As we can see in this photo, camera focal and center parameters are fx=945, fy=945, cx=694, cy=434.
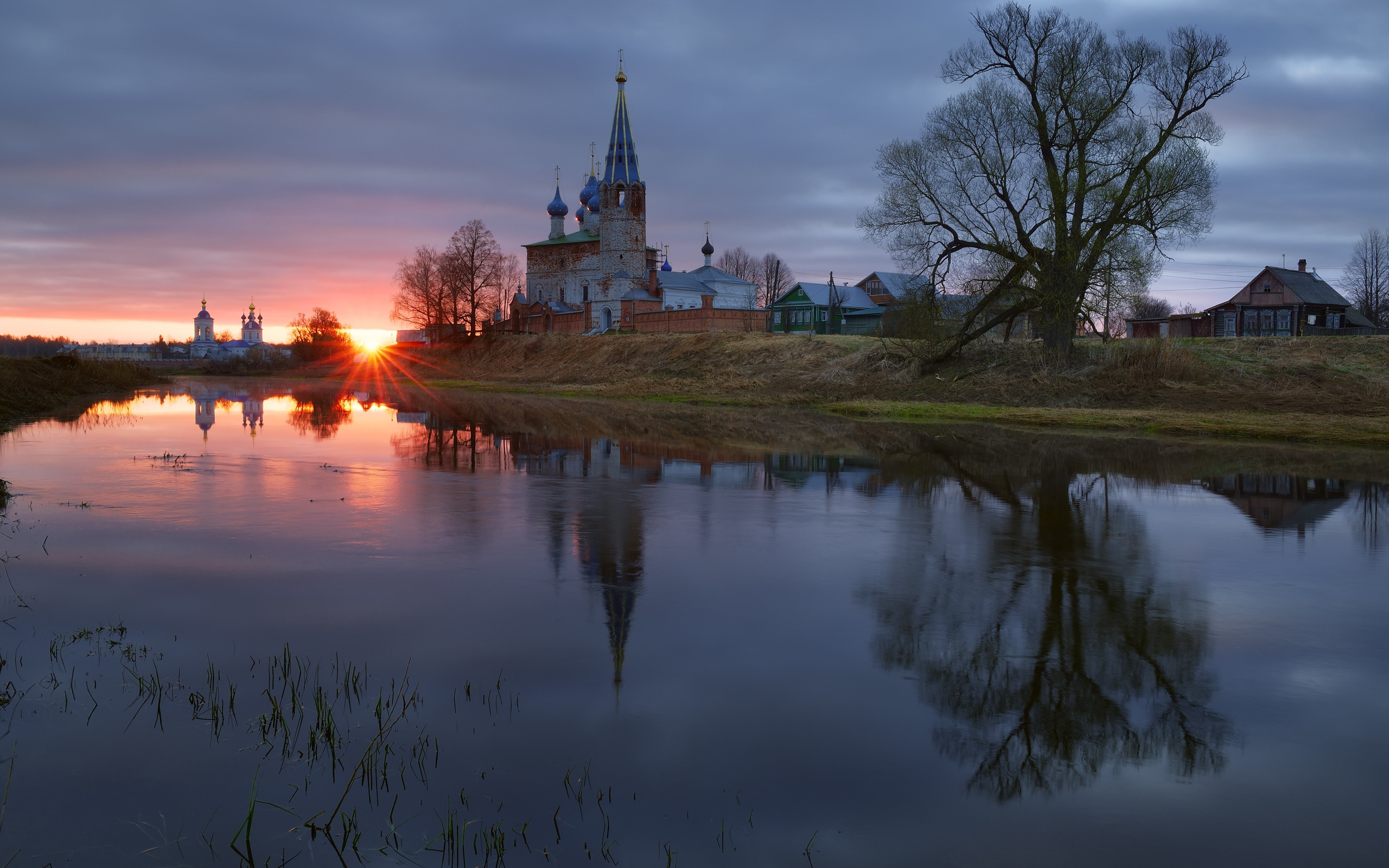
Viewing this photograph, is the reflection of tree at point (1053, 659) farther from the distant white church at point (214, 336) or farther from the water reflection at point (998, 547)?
the distant white church at point (214, 336)

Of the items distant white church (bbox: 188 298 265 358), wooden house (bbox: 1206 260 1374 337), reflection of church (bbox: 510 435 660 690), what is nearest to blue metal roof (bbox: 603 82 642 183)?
wooden house (bbox: 1206 260 1374 337)

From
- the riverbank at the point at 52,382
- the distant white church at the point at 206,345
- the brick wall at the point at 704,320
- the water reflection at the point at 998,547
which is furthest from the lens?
the distant white church at the point at 206,345

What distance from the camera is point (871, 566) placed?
389 inches

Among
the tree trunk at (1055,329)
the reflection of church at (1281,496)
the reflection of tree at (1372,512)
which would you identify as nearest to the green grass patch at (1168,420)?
the tree trunk at (1055,329)

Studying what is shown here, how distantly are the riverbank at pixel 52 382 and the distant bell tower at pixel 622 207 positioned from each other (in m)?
35.9

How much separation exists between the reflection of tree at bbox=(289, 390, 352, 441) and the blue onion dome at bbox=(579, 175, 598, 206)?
42468 millimetres

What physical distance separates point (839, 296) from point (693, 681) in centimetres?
6665

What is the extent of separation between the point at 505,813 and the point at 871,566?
19.0 feet

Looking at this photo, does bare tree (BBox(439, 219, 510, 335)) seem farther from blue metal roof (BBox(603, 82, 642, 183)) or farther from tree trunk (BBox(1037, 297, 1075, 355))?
tree trunk (BBox(1037, 297, 1075, 355))

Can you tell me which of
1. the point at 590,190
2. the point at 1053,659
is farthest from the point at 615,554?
the point at 590,190

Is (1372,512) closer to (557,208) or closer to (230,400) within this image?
(230,400)

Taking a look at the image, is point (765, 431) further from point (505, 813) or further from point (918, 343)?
point (505, 813)

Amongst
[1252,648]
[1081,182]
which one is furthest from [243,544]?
[1081,182]

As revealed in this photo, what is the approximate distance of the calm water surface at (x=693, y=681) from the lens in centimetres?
479
